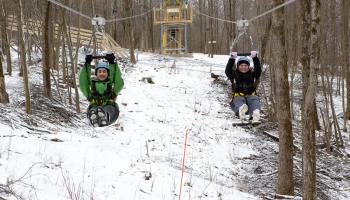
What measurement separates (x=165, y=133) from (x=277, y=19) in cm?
549

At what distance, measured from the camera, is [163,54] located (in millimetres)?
26797

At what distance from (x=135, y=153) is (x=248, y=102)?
3611 millimetres

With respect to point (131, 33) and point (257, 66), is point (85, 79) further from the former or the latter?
point (131, 33)

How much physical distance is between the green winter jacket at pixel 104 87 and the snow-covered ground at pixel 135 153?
1.61 metres

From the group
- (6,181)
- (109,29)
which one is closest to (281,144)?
(6,181)

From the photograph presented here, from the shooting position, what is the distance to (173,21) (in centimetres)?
2538

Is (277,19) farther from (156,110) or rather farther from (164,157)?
(156,110)

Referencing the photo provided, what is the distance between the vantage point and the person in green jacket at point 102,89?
7535mm

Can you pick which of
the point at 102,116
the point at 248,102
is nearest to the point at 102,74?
the point at 102,116

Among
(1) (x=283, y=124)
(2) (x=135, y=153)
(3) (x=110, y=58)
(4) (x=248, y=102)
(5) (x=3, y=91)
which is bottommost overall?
(2) (x=135, y=153)

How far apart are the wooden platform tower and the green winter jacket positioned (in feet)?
57.8

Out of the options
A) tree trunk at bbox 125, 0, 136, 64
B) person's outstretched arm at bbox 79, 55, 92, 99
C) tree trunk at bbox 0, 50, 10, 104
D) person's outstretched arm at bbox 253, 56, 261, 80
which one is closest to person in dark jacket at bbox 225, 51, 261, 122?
person's outstretched arm at bbox 253, 56, 261, 80

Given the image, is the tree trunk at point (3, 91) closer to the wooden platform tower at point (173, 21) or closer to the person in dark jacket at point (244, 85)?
the person in dark jacket at point (244, 85)

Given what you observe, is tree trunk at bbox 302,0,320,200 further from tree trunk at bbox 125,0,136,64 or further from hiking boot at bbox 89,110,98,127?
tree trunk at bbox 125,0,136,64
